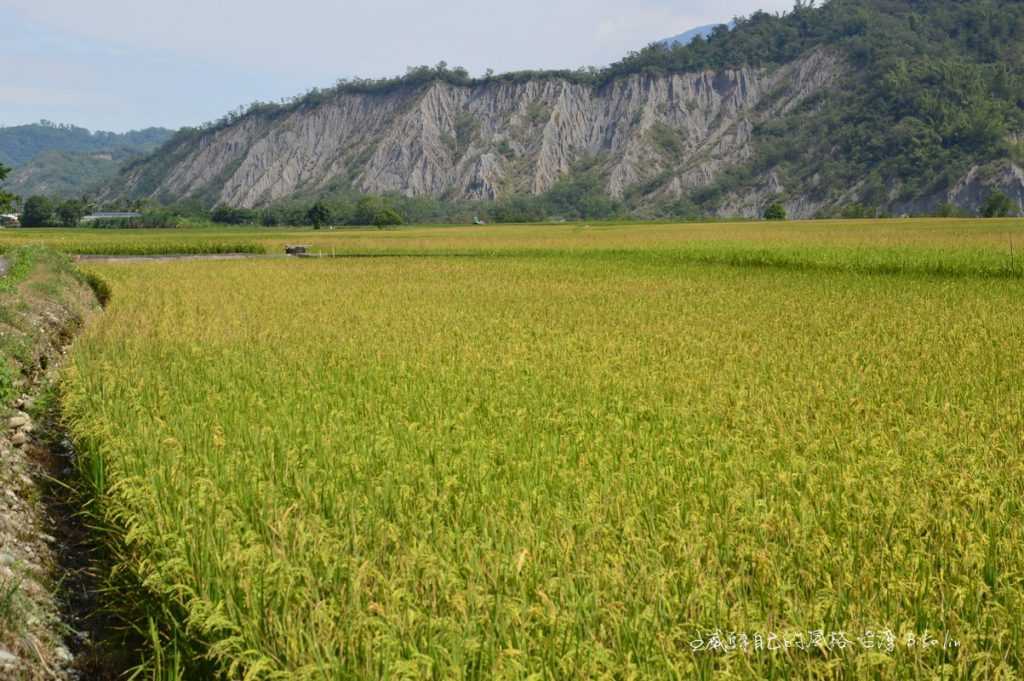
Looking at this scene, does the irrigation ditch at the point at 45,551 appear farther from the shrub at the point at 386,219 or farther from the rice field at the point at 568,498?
the shrub at the point at 386,219

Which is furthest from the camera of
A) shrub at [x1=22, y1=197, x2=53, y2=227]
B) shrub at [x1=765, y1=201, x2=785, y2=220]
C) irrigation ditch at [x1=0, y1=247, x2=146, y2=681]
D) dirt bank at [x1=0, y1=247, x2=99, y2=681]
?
shrub at [x1=22, y1=197, x2=53, y2=227]

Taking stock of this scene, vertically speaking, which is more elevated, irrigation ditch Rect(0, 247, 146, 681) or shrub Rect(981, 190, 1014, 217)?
shrub Rect(981, 190, 1014, 217)

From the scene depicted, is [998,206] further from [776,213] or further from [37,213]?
[37,213]

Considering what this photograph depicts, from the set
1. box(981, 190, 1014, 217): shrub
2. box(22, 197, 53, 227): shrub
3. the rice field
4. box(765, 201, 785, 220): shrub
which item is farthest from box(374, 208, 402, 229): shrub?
the rice field

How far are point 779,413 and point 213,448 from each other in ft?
19.1

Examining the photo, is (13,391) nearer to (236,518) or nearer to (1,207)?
(236,518)

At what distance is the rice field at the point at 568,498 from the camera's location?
164 inches

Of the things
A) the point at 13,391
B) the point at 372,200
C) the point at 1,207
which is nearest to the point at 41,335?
the point at 13,391

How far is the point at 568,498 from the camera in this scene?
20.6ft

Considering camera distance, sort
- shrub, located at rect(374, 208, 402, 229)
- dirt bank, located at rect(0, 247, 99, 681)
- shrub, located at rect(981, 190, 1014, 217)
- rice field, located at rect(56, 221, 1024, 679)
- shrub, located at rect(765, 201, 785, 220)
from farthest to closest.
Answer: shrub, located at rect(374, 208, 402, 229) < shrub, located at rect(765, 201, 785, 220) < shrub, located at rect(981, 190, 1014, 217) < dirt bank, located at rect(0, 247, 99, 681) < rice field, located at rect(56, 221, 1024, 679)

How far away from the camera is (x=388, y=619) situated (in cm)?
427

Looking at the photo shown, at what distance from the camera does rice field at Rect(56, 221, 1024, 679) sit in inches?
164

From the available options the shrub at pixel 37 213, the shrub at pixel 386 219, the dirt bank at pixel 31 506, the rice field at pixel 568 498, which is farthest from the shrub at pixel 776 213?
the dirt bank at pixel 31 506

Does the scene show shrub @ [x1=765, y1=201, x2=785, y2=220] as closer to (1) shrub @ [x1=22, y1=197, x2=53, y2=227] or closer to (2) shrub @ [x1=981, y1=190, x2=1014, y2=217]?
(2) shrub @ [x1=981, y1=190, x2=1014, y2=217]
